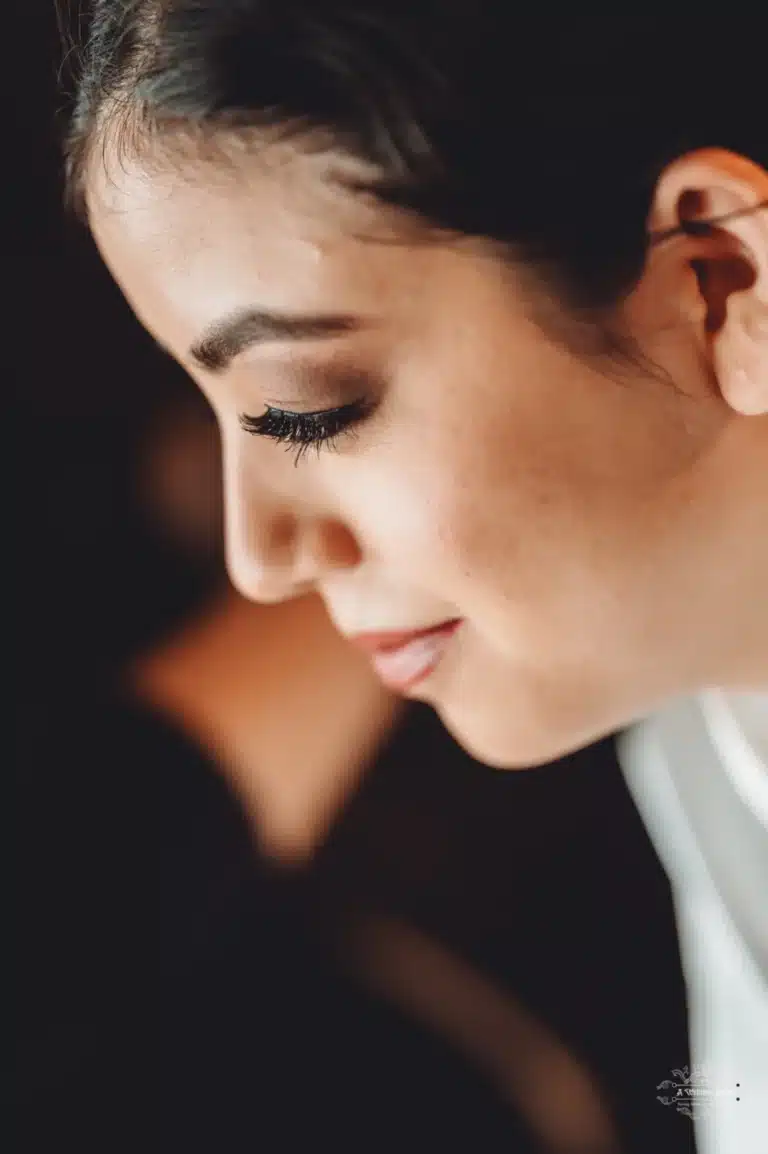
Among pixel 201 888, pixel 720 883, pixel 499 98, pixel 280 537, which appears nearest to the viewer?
pixel 499 98

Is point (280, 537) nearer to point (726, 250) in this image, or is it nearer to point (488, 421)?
point (488, 421)

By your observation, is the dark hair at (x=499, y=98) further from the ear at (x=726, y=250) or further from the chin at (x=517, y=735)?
the chin at (x=517, y=735)

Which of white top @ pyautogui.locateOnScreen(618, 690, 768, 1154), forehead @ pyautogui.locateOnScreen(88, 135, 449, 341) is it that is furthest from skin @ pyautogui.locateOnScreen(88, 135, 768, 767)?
white top @ pyautogui.locateOnScreen(618, 690, 768, 1154)

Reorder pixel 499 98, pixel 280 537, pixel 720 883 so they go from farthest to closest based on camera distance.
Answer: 1. pixel 720 883
2. pixel 280 537
3. pixel 499 98

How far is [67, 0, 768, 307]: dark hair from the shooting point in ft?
1.39

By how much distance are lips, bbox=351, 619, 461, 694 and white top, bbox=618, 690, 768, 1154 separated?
25 cm

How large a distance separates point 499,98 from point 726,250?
0.11m

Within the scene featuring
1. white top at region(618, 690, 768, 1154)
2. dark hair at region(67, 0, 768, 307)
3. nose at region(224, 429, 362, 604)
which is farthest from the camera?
white top at region(618, 690, 768, 1154)

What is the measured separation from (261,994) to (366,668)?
29 cm

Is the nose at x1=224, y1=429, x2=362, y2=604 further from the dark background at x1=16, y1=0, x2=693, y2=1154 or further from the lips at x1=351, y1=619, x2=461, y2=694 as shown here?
the dark background at x1=16, y1=0, x2=693, y2=1154

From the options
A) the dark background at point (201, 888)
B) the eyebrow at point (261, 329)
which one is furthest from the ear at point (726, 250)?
the dark background at point (201, 888)

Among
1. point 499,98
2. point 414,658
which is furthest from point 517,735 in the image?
point 499,98

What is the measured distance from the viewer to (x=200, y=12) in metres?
0.45

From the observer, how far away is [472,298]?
463 mm
